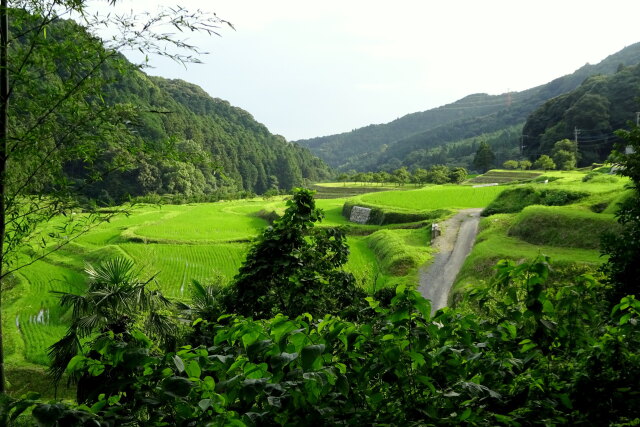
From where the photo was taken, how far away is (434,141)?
17962 centimetres

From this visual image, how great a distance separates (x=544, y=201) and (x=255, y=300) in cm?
2466

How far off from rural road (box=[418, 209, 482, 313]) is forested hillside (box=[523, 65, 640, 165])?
45.6 metres

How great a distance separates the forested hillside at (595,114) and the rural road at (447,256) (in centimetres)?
4563

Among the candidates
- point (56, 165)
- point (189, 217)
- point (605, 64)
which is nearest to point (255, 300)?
point (56, 165)

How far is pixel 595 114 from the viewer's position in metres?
69.5

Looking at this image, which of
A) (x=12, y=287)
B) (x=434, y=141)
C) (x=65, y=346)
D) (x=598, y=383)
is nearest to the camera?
(x=598, y=383)

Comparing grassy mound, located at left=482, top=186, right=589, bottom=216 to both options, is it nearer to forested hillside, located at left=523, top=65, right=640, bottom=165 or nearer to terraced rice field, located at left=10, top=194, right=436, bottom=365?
terraced rice field, located at left=10, top=194, right=436, bottom=365

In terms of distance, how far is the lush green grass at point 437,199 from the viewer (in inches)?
1490

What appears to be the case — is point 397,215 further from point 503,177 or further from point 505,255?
point 503,177

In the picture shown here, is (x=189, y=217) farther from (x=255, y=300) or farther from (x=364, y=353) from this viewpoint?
(x=364, y=353)

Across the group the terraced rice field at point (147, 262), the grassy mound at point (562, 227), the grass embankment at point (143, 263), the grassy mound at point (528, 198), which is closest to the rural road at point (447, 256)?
the grassy mound at point (528, 198)

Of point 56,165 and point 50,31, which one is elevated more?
point 50,31

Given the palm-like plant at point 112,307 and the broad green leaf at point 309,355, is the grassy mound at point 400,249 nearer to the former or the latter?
the palm-like plant at point 112,307

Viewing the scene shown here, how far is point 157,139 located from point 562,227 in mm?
67084
